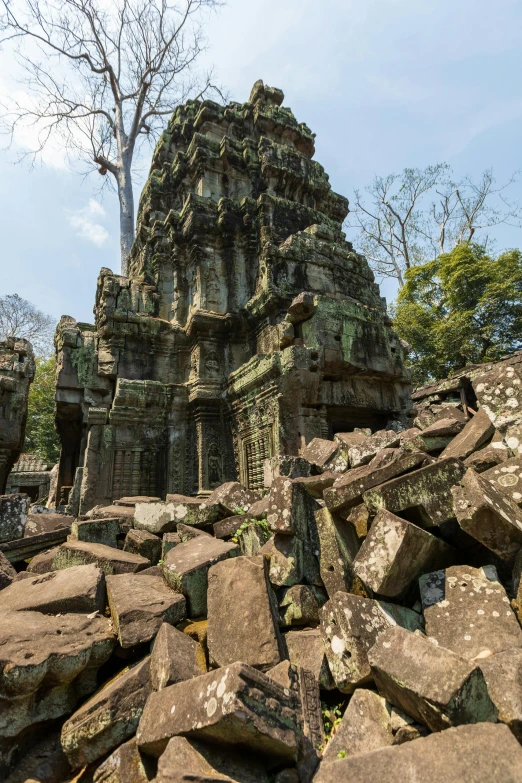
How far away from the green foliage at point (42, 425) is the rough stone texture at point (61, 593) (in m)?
19.0

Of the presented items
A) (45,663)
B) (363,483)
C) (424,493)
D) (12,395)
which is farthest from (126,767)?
(12,395)

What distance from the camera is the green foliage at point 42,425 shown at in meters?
20.8

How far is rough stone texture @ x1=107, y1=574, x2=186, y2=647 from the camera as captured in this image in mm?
2338

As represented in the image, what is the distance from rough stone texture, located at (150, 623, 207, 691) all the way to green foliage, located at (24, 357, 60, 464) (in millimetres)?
20172

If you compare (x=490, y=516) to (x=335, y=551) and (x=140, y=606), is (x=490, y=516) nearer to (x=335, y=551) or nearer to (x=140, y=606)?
(x=335, y=551)

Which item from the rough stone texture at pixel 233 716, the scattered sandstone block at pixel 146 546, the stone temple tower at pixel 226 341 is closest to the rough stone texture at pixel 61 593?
the scattered sandstone block at pixel 146 546

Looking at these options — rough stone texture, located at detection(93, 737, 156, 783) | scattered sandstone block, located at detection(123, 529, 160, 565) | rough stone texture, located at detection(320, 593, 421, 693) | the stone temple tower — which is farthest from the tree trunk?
rough stone texture, located at detection(93, 737, 156, 783)

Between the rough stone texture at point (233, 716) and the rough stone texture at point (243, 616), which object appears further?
the rough stone texture at point (243, 616)

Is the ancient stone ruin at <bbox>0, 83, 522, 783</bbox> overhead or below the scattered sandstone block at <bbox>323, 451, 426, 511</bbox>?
below

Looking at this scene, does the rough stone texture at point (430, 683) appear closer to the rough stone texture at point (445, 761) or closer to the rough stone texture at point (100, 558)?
the rough stone texture at point (445, 761)

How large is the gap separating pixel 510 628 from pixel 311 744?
3.24 ft

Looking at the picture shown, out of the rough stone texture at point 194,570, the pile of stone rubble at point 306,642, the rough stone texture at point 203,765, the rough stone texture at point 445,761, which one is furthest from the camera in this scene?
the rough stone texture at point 194,570

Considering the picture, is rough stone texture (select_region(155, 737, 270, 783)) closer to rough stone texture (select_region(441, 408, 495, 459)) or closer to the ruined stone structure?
rough stone texture (select_region(441, 408, 495, 459))

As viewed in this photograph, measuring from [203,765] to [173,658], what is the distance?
21.9 inches
